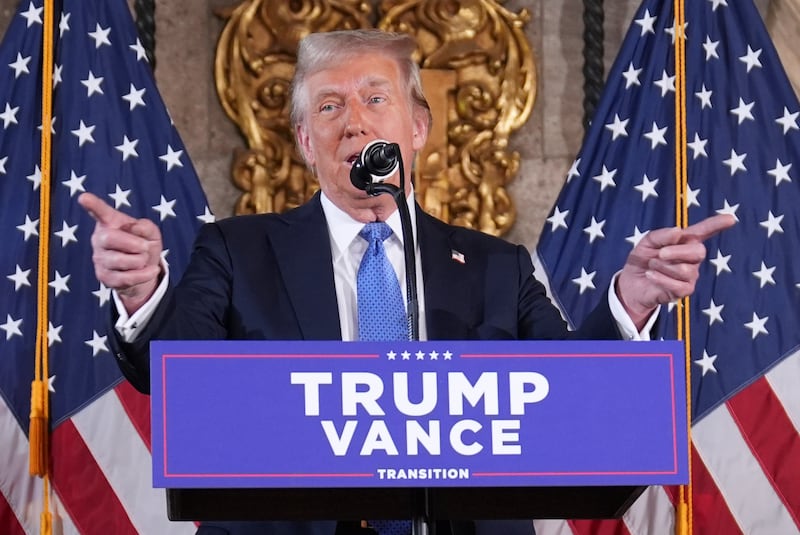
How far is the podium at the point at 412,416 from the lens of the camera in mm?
1933

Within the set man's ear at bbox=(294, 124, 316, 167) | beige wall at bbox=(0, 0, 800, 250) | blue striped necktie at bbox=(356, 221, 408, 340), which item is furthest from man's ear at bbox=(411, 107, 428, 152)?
beige wall at bbox=(0, 0, 800, 250)

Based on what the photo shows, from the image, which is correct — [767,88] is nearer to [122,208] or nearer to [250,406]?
[122,208]

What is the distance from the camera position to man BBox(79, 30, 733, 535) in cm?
227

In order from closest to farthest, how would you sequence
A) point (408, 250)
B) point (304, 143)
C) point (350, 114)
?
point (408, 250)
point (350, 114)
point (304, 143)

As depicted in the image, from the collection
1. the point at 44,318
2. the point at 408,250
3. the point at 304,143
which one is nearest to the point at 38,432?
the point at 44,318

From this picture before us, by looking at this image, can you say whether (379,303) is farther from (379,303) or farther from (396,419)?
(396,419)

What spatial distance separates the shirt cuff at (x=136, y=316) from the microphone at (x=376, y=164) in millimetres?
335

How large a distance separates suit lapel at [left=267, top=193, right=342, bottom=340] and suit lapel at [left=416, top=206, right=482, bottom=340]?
0.19m

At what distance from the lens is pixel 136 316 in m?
2.22

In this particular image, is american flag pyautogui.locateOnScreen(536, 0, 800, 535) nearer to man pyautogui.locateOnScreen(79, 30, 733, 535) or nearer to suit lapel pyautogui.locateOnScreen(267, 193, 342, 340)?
man pyautogui.locateOnScreen(79, 30, 733, 535)

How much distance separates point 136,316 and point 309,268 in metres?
0.65

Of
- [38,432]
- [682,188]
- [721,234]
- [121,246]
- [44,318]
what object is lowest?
[38,432]

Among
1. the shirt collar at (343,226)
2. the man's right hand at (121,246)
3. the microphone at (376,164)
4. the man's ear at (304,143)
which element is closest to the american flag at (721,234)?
the man's ear at (304,143)

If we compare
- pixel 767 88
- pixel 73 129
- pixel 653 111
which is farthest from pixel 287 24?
pixel 767 88
